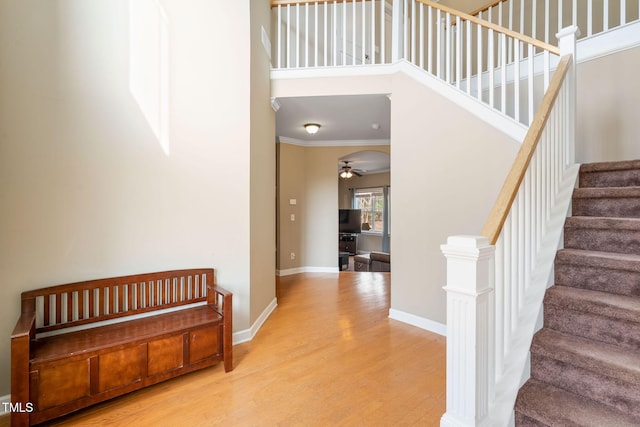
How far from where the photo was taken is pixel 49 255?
2020 mm

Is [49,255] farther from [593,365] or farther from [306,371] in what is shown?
[593,365]

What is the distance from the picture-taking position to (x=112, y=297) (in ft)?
7.20

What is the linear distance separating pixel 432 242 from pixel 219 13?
117 inches

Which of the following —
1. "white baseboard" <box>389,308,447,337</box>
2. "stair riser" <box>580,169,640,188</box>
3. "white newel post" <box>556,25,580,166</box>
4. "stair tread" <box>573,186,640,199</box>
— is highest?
"white newel post" <box>556,25,580,166</box>

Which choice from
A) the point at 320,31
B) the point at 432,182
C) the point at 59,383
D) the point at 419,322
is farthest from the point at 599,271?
the point at 320,31

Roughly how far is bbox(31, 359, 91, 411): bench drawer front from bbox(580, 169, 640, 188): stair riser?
3.49m

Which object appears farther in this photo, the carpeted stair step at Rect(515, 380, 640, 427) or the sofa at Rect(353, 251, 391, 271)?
the sofa at Rect(353, 251, 391, 271)

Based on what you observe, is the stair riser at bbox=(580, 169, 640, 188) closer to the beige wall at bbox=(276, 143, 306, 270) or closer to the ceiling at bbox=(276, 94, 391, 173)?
the ceiling at bbox=(276, 94, 391, 173)

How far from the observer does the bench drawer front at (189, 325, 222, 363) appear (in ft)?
7.02

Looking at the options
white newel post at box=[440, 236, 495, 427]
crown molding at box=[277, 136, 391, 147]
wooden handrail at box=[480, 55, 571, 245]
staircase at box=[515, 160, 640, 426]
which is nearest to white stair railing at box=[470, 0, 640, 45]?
wooden handrail at box=[480, 55, 571, 245]

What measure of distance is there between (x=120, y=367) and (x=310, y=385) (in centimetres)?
123

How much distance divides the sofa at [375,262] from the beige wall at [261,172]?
3530mm

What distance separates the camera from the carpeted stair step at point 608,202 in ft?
5.88

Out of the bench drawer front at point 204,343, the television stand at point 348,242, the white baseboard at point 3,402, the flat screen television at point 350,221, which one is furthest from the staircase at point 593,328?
the television stand at point 348,242
